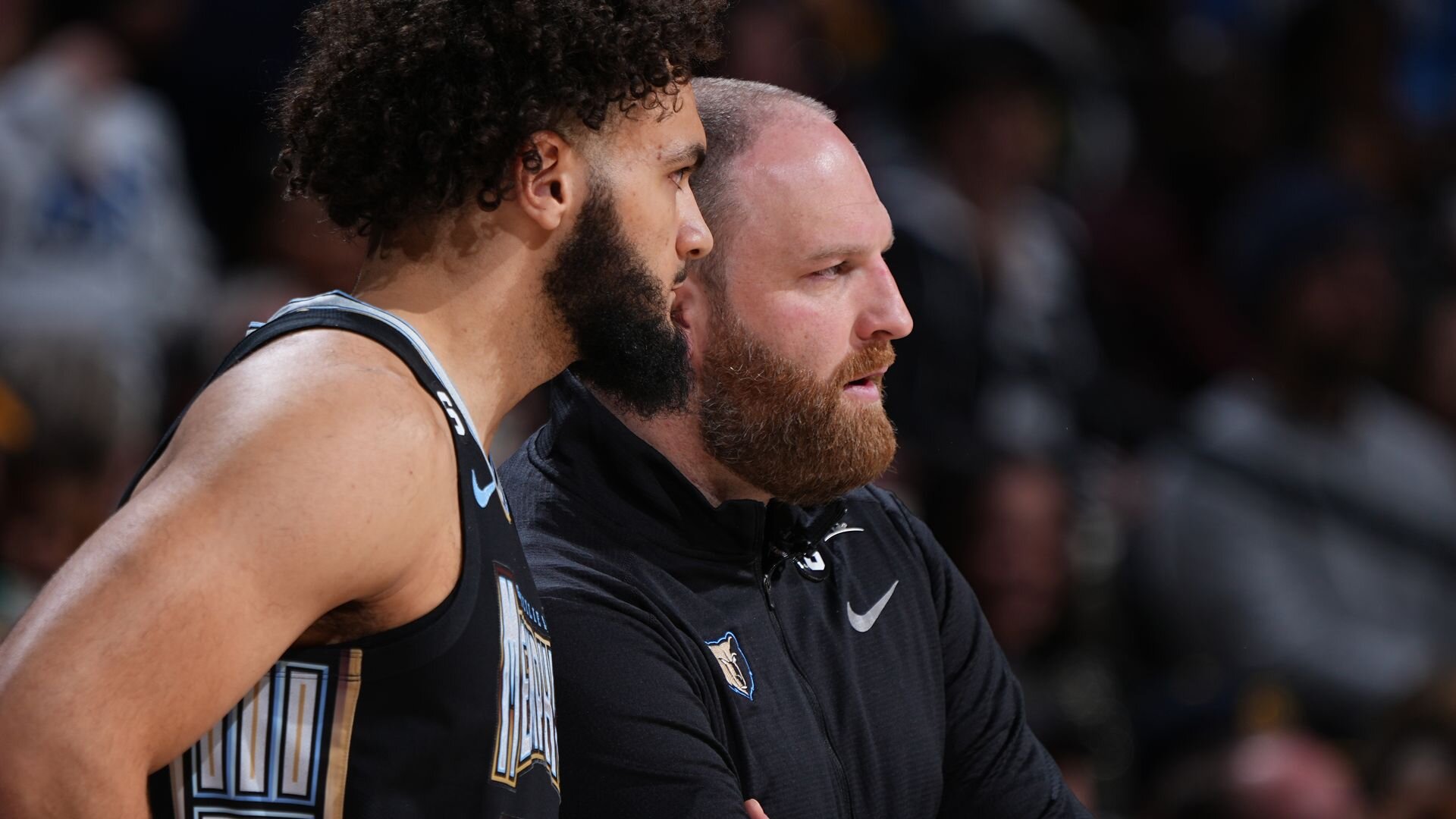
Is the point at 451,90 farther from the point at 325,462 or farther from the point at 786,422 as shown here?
the point at 786,422

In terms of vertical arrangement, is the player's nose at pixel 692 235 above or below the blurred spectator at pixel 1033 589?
above

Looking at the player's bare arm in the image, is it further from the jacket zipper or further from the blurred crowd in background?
the blurred crowd in background

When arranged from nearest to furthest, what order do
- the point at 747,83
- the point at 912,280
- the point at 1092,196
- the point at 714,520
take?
the point at 714,520, the point at 747,83, the point at 912,280, the point at 1092,196

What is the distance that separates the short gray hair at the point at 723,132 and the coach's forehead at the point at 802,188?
0.06 ft

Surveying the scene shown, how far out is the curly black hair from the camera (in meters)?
2.21

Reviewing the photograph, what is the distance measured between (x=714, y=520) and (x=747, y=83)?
718mm

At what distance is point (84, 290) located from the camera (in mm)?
5727

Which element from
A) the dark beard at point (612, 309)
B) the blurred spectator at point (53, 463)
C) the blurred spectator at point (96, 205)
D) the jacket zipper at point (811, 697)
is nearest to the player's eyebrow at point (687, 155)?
the dark beard at point (612, 309)

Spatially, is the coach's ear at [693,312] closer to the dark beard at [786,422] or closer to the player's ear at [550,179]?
the dark beard at [786,422]

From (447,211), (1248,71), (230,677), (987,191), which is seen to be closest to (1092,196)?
(1248,71)

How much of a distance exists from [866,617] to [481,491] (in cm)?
86

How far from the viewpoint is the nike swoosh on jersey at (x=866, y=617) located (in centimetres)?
277

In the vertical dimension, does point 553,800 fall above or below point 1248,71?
above

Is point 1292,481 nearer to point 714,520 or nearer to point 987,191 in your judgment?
point 987,191
